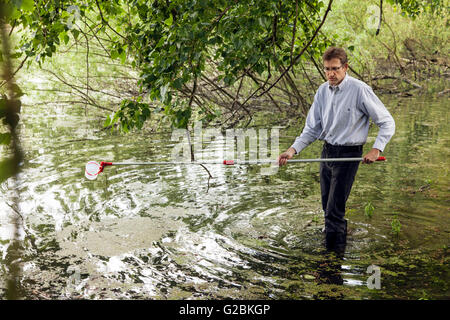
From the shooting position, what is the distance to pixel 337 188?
4.60m

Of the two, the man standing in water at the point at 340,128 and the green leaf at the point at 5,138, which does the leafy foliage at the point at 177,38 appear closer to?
the man standing in water at the point at 340,128

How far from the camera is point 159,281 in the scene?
13.6 feet

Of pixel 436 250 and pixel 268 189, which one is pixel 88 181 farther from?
pixel 436 250

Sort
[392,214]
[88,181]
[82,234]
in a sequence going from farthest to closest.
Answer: [88,181]
[392,214]
[82,234]

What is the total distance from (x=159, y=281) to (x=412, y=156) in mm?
6404

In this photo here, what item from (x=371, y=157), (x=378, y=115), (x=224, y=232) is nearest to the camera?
(x=371, y=157)

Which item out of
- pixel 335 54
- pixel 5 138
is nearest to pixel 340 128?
pixel 335 54

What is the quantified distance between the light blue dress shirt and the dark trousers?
94 mm

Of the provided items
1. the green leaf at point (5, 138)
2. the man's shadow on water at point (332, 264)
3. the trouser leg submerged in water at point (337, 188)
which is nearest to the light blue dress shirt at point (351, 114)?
the trouser leg submerged in water at point (337, 188)

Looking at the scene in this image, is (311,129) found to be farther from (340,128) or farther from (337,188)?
(337,188)

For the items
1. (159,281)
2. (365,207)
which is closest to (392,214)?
(365,207)

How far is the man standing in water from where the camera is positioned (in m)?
4.34

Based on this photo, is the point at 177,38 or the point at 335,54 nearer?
the point at 335,54

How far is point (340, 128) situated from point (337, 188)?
558 millimetres
